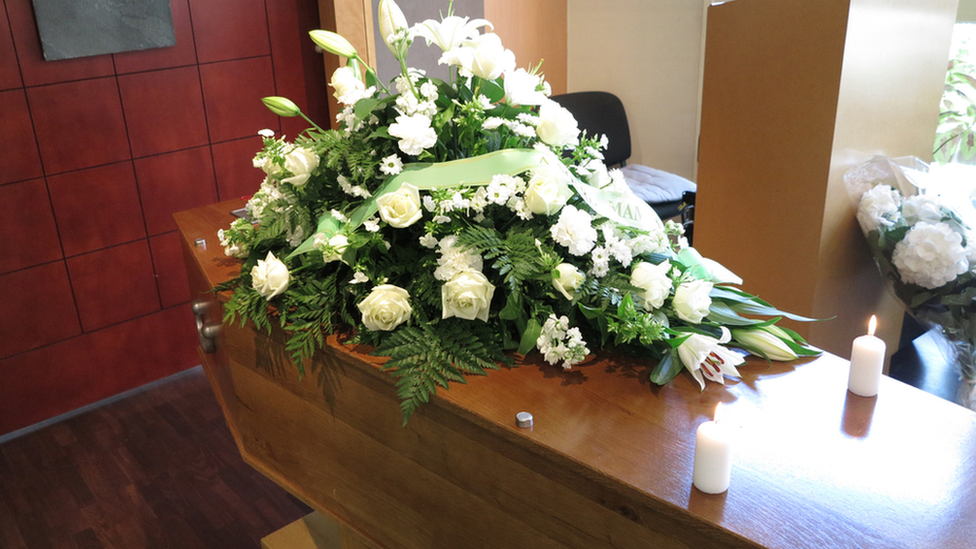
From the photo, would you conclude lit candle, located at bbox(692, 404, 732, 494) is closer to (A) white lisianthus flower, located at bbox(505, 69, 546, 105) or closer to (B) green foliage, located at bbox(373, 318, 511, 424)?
(B) green foliage, located at bbox(373, 318, 511, 424)

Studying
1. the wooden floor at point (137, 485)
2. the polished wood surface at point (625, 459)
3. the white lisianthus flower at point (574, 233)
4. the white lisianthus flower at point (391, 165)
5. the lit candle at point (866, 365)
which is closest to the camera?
the polished wood surface at point (625, 459)

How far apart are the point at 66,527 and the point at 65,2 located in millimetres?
1839

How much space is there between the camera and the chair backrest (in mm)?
4086

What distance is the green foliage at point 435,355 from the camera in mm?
1086

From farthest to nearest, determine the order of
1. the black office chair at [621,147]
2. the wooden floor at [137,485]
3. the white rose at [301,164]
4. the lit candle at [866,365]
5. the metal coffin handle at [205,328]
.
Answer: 1. the black office chair at [621,147]
2. the wooden floor at [137,485]
3. the metal coffin handle at [205,328]
4. the white rose at [301,164]
5. the lit candle at [866,365]

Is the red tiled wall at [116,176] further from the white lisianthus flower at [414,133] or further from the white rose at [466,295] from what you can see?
the white rose at [466,295]

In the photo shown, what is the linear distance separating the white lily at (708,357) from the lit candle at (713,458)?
0.22 m

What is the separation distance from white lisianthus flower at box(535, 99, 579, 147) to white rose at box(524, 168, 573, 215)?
0.11 meters

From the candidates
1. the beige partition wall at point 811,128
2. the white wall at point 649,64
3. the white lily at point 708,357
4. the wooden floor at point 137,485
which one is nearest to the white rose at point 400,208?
the white lily at point 708,357

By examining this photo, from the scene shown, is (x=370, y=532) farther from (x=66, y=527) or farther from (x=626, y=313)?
(x=66, y=527)

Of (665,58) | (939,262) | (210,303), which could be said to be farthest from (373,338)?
(665,58)

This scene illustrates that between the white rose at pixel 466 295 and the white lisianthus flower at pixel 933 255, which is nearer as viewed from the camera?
the white rose at pixel 466 295

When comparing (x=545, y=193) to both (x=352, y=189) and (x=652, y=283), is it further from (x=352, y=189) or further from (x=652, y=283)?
(x=352, y=189)

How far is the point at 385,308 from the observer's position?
3.82ft
